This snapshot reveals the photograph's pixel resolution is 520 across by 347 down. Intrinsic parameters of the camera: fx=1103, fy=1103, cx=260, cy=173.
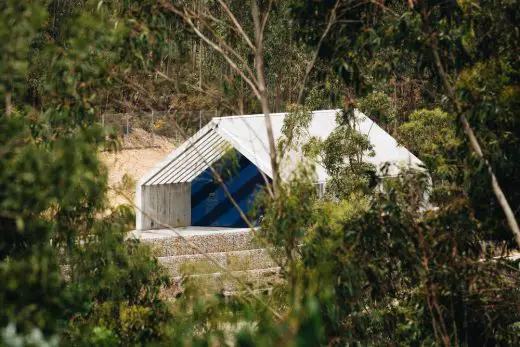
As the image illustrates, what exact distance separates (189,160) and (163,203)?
161 centimetres

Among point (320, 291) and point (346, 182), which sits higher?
point (346, 182)

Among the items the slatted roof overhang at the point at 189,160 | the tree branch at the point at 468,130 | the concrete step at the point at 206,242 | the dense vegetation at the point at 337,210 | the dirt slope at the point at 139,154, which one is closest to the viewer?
the dense vegetation at the point at 337,210

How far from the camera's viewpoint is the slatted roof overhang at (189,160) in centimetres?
2617

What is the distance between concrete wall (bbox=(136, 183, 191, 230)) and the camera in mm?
27906

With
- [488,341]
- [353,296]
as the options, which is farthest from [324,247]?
[488,341]

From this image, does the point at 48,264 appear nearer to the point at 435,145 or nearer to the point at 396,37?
the point at 396,37

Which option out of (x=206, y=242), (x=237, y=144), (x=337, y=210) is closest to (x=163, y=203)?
(x=237, y=144)

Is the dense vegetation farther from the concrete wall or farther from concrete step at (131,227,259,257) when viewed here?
the concrete wall

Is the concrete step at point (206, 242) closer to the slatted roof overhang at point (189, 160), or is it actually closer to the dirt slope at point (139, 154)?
the slatted roof overhang at point (189, 160)

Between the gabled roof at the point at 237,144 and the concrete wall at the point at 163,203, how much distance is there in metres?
0.31

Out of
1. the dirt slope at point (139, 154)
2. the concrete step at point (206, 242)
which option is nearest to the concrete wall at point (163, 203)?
the concrete step at point (206, 242)

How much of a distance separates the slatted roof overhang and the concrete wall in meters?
0.30

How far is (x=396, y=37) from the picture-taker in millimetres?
9344

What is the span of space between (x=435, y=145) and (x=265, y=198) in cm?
294
